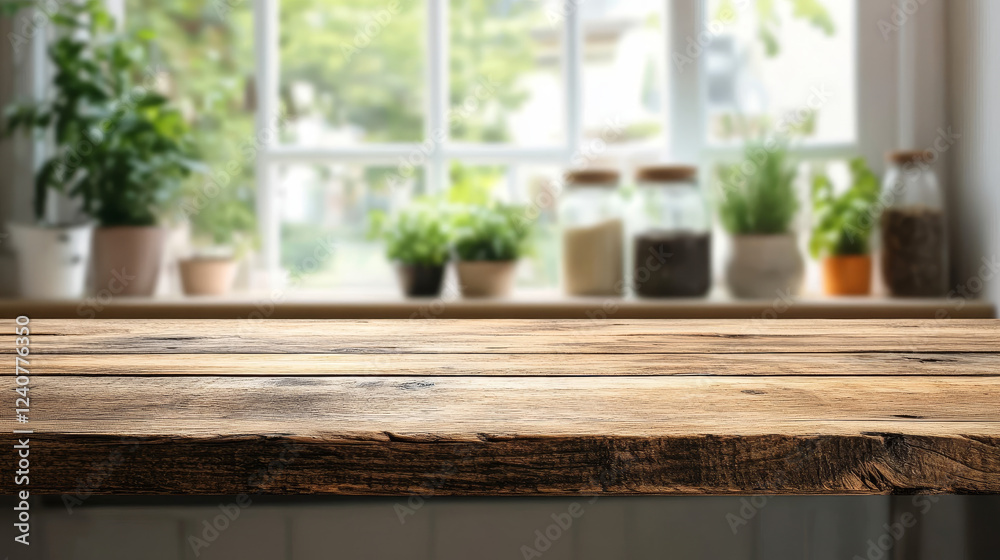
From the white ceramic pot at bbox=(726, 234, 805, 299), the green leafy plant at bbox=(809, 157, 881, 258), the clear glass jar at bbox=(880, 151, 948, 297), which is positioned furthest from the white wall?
the white ceramic pot at bbox=(726, 234, 805, 299)

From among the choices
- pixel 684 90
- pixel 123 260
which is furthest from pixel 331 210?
pixel 684 90

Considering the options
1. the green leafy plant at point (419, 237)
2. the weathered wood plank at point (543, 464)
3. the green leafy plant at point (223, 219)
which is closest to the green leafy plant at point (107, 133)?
the green leafy plant at point (223, 219)

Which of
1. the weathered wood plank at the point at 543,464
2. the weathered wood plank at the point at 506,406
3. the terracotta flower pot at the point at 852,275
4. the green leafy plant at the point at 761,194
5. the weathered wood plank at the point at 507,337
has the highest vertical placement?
the green leafy plant at the point at 761,194

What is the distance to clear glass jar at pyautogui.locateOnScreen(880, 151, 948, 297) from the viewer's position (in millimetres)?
1479

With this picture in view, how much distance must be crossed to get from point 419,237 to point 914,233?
1018mm

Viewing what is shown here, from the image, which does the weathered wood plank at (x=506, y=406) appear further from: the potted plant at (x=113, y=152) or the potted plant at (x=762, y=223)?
the potted plant at (x=113, y=152)

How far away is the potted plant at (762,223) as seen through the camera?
151cm

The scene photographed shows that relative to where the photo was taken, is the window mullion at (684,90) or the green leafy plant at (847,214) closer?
the green leafy plant at (847,214)

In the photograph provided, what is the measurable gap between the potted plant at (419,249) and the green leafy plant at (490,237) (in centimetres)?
3

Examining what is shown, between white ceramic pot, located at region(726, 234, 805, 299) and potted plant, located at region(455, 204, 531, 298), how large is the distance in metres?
0.46

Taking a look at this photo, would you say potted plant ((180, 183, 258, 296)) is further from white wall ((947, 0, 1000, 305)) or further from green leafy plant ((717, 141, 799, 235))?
white wall ((947, 0, 1000, 305))

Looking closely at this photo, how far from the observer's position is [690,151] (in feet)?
5.60

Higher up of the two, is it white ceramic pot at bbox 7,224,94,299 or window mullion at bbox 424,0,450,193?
window mullion at bbox 424,0,450,193

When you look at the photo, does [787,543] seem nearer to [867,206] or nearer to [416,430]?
[867,206]
